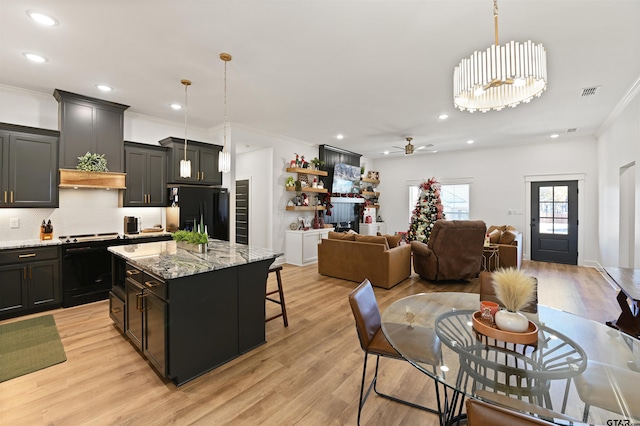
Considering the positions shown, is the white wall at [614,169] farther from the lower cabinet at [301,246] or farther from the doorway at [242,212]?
the doorway at [242,212]

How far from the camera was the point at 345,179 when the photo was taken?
8.11m

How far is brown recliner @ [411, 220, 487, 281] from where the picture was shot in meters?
4.79

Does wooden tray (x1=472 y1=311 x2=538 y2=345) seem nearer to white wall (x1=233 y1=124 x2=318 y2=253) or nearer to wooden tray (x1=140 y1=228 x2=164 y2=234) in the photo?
wooden tray (x1=140 y1=228 x2=164 y2=234)

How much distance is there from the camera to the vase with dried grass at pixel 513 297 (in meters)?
1.46

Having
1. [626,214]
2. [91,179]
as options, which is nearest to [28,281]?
[91,179]

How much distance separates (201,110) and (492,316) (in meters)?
4.89

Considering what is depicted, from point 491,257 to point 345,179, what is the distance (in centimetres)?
419

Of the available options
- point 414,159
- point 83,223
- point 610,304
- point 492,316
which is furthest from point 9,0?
point 414,159

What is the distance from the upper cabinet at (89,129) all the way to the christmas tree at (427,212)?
578 cm

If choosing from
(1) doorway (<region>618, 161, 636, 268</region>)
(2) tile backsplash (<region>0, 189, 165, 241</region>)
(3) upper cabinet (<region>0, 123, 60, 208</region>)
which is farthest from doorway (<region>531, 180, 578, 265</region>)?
(3) upper cabinet (<region>0, 123, 60, 208</region>)

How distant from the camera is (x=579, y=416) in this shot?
108 centimetres

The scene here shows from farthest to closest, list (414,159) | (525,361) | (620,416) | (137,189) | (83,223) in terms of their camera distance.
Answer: (414,159) → (137,189) → (83,223) → (525,361) → (620,416)

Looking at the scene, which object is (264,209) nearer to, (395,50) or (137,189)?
(137,189)

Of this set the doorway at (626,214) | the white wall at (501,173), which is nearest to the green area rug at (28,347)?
the doorway at (626,214)
